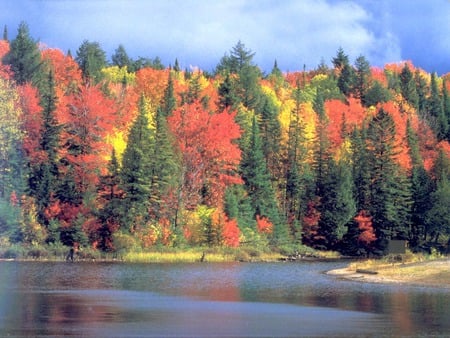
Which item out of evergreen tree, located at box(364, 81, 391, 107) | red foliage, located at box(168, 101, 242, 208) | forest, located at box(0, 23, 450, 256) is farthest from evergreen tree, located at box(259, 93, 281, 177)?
evergreen tree, located at box(364, 81, 391, 107)

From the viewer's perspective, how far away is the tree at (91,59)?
506ft

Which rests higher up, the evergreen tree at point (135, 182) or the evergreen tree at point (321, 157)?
the evergreen tree at point (321, 157)

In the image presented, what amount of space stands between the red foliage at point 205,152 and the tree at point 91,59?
3688 centimetres

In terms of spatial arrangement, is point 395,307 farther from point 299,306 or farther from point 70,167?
point 70,167

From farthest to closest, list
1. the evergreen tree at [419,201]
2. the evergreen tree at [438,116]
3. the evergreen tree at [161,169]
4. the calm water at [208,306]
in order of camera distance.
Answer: the evergreen tree at [438,116] < the evergreen tree at [419,201] < the evergreen tree at [161,169] < the calm water at [208,306]

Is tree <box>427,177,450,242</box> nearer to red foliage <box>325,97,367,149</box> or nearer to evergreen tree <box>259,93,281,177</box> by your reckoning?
red foliage <box>325,97,367,149</box>

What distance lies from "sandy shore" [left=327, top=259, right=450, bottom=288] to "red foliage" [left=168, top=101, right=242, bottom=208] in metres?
38.0

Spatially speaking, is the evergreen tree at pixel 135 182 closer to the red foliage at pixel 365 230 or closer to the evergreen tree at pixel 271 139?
the evergreen tree at pixel 271 139

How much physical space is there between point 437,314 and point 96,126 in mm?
75517

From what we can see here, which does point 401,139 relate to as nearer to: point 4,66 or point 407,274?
point 4,66

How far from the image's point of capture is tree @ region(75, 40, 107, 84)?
154125 millimetres

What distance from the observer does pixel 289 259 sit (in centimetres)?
11275

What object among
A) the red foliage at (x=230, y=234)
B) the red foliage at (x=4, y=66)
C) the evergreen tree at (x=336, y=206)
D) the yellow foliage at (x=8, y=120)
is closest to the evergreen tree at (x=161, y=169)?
the red foliage at (x=230, y=234)

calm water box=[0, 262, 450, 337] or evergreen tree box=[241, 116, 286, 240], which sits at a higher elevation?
evergreen tree box=[241, 116, 286, 240]
